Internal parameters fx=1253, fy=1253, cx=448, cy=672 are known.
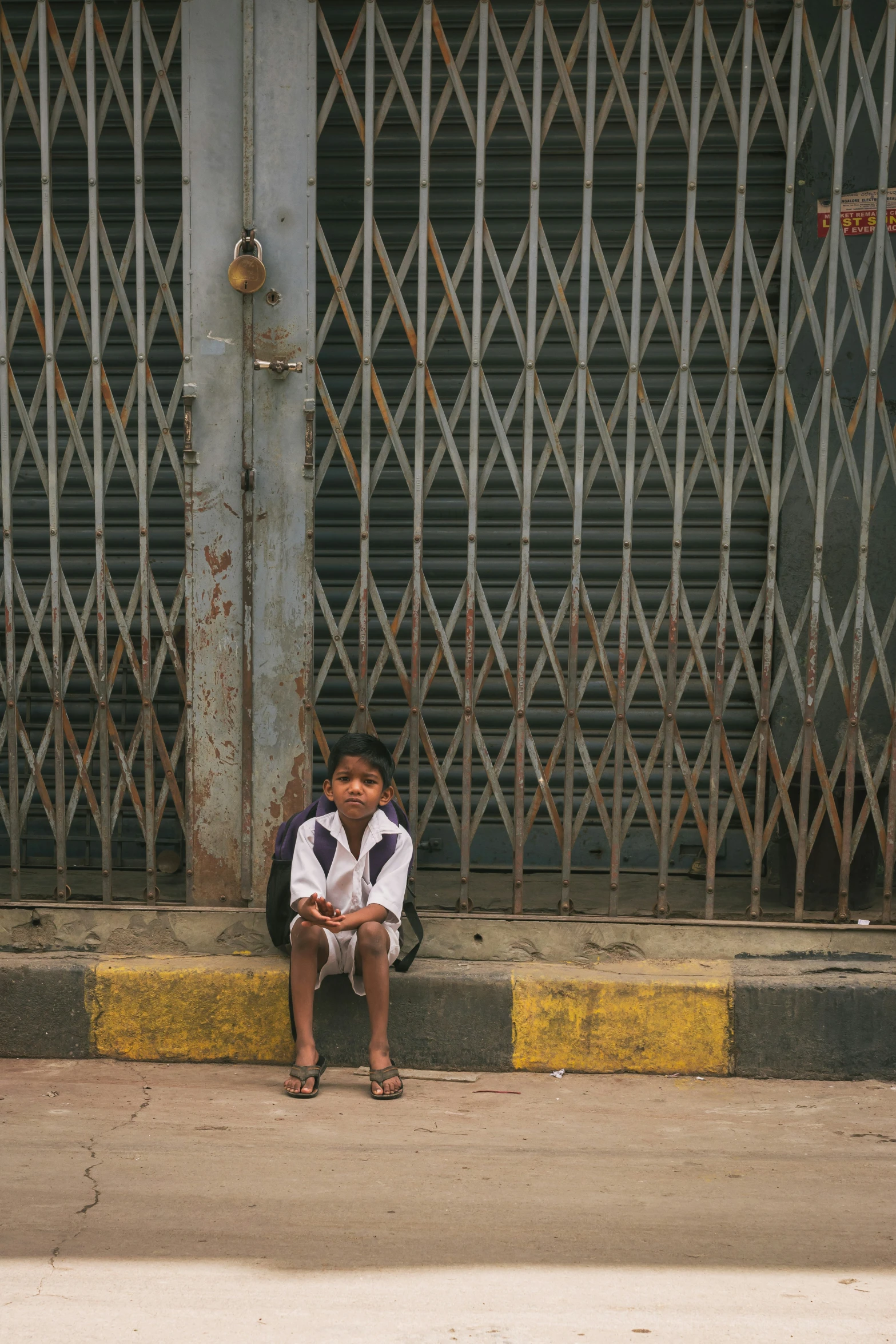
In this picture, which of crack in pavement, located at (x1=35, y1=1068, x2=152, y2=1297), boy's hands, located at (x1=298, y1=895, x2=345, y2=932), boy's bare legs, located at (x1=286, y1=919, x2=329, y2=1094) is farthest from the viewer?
boy's bare legs, located at (x1=286, y1=919, x2=329, y2=1094)

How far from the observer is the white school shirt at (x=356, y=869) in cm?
387

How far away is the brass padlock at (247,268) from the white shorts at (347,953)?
6.65ft

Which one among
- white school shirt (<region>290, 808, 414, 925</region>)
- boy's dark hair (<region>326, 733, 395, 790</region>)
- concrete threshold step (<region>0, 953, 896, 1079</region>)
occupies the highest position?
boy's dark hair (<region>326, 733, 395, 790</region>)

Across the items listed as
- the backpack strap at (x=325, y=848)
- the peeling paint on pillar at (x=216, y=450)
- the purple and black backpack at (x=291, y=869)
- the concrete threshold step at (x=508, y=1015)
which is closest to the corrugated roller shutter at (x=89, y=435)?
the peeling paint on pillar at (x=216, y=450)

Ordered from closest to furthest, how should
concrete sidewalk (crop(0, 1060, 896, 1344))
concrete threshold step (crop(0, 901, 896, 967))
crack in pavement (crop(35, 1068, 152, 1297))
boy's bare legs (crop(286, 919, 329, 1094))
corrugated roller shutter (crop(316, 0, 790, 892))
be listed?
concrete sidewalk (crop(0, 1060, 896, 1344)) < crack in pavement (crop(35, 1068, 152, 1297)) < boy's bare legs (crop(286, 919, 329, 1094)) < concrete threshold step (crop(0, 901, 896, 967)) < corrugated roller shutter (crop(316, 0, 790, 892))

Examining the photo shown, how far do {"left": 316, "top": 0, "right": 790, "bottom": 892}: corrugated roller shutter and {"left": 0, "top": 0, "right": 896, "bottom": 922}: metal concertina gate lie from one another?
0.05 feet

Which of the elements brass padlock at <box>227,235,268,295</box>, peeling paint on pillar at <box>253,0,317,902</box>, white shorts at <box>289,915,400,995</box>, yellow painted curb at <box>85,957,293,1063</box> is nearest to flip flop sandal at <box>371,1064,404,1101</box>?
white shorts at <box>289,915,400,995</box>

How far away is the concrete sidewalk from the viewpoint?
2523 millimetres

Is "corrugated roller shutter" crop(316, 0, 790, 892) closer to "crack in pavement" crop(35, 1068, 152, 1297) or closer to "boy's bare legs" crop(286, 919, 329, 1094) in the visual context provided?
"boy's bare legs" crop(286, 919, 329, 1094)

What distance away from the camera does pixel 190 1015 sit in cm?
408

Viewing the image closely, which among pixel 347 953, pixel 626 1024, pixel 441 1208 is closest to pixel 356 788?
pixel 347 953

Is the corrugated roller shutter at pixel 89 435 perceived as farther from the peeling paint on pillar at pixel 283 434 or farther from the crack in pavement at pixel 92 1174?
the crack in pavement at pixel 92 1174

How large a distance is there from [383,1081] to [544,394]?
2589 mm

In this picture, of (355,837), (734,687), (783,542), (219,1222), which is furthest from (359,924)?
(783,542)
